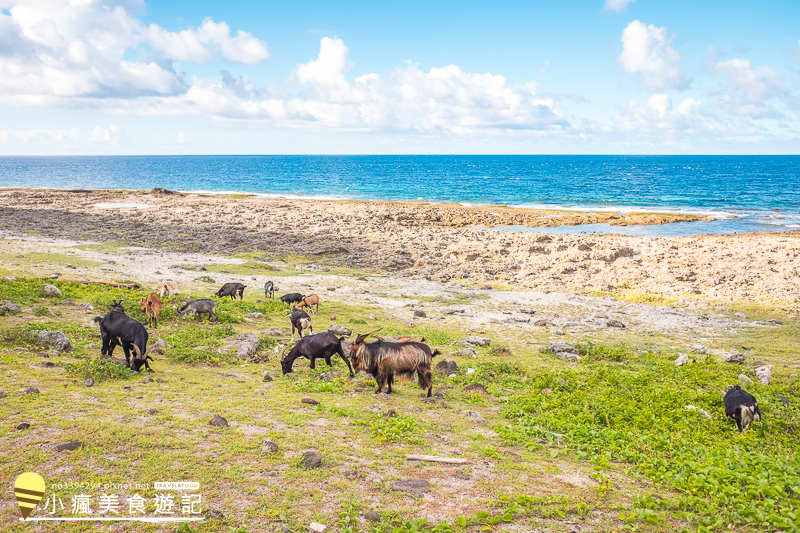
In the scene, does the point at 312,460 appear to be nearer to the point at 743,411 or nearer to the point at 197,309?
the point at 743,411

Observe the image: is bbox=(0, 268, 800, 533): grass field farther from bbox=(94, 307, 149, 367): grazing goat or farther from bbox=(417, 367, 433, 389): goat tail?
bbox=(94, 307, 149, 367): grazing goat

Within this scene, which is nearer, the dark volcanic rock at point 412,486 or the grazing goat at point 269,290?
the dark volcanic rock at point 412,486

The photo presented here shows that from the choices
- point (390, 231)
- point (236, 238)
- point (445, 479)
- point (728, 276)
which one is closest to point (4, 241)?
point (236, 238)

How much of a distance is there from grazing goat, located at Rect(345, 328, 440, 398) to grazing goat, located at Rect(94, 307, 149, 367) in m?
4.46

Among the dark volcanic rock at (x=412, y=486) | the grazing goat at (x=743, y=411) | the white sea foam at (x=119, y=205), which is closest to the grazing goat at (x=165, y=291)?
the dark volcanic rock at (x=412, y=486)

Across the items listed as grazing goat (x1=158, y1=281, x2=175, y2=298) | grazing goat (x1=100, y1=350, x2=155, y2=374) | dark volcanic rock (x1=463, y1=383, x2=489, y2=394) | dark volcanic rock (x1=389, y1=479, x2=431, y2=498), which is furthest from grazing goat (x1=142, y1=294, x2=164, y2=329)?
dark volcanic rock (x1=389, y1=479, x2=431, y2=498)

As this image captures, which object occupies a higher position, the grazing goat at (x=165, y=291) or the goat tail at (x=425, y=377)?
the grazing goat at (x=165, y=291)

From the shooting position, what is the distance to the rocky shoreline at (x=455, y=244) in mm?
24438

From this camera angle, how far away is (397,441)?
25.5 ft

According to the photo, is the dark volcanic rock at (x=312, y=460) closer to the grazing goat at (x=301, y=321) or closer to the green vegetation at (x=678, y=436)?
the green vegetation at (x=678, y=436)

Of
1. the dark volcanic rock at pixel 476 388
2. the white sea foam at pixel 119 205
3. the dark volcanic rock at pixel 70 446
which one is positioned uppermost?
the white sea foam at pixel 119 205

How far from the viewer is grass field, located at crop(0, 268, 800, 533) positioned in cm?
573

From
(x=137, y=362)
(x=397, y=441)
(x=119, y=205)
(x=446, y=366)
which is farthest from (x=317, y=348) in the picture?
(x=119, y=205)

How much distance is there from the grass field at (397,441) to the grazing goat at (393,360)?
1.56ft
